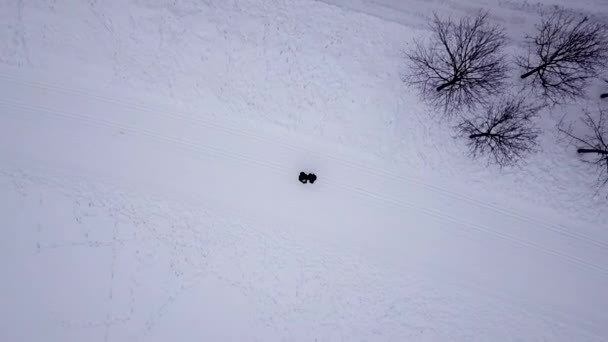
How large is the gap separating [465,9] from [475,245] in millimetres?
9418

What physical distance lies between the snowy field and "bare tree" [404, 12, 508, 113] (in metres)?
0.56

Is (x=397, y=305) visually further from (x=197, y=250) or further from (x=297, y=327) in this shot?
(x=197, y=250)

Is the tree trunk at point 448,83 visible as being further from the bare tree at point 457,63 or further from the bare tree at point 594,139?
the bare tree at point 594,139

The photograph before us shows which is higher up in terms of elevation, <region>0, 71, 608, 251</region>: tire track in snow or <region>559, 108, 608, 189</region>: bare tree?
<region>559, 108, 608, 189</region>: bare tree

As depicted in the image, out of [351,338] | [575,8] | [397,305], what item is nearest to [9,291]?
[351,338]

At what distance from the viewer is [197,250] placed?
14.7m

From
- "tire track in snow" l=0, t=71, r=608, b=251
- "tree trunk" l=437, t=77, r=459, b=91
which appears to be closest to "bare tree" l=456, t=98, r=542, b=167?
"tree trunk" l=437, t=77, r=459, b=91

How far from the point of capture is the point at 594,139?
1485 centimetres

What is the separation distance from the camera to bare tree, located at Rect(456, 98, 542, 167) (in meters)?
14.6

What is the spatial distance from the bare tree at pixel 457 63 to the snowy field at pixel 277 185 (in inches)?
21.9

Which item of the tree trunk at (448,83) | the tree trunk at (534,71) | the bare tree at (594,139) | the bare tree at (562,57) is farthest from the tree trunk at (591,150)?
the tree trunk at (448,83)

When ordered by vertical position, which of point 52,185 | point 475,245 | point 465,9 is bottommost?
point 52,185

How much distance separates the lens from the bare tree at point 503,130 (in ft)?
47.9

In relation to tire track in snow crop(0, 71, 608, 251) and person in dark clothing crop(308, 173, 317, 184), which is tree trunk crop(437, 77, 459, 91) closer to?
tire track in snow crop(0, 71, 608, 251)
